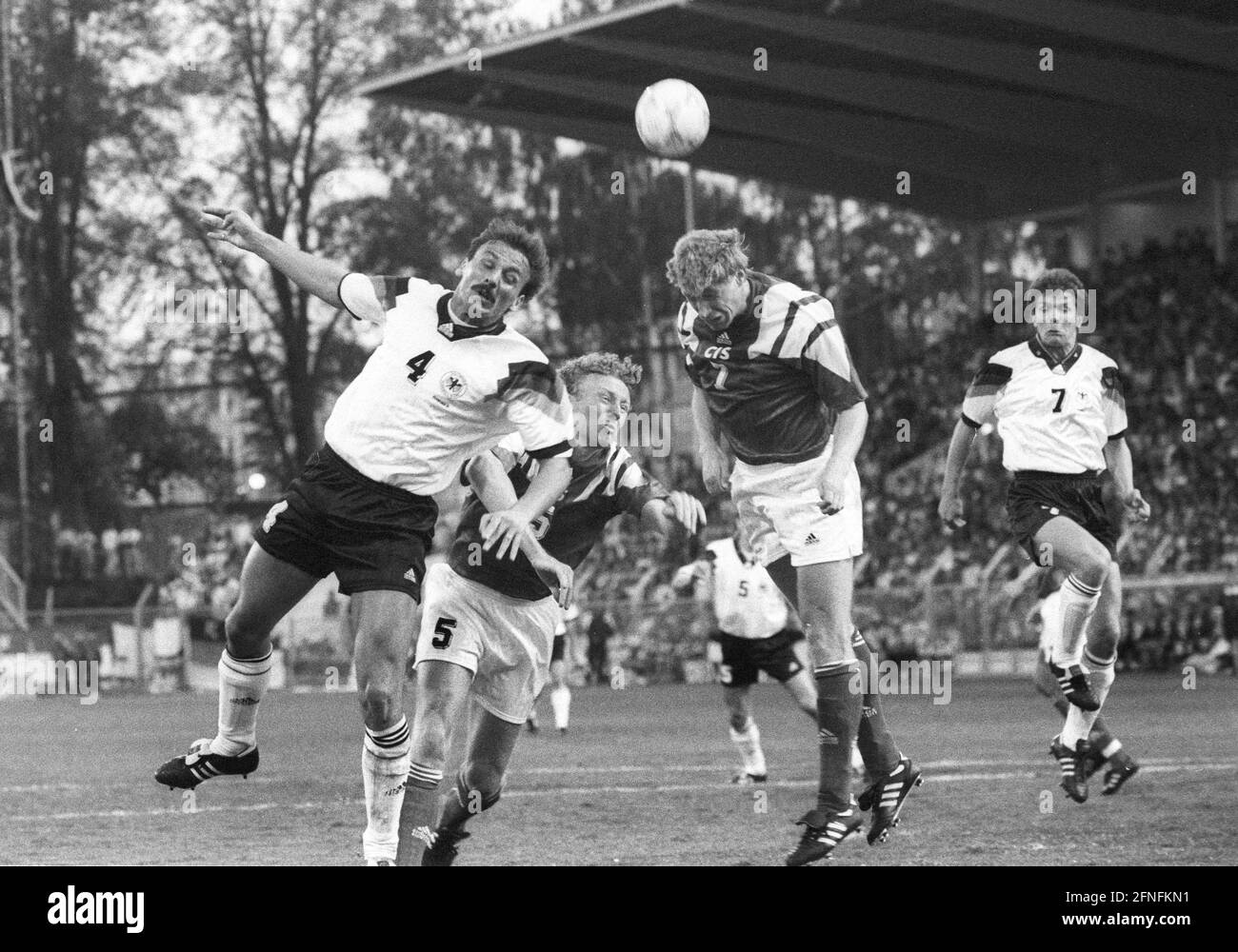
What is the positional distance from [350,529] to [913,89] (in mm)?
29568

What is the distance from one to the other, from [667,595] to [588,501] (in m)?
25.6

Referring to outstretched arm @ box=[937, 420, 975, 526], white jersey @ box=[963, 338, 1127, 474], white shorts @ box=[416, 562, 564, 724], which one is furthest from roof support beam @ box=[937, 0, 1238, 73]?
white shorts @ box=[416, 562, 564, 724]

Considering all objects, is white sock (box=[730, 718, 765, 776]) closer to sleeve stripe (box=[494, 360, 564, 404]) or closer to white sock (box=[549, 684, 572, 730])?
sleeve stripe (box=[494, 360, 564, 404])

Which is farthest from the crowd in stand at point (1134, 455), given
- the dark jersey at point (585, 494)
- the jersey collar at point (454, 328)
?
the jersey collar at point (454, 328)

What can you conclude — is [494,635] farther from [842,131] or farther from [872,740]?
[842,131]

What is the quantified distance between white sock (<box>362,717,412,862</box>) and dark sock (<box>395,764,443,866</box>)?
12 centimetres

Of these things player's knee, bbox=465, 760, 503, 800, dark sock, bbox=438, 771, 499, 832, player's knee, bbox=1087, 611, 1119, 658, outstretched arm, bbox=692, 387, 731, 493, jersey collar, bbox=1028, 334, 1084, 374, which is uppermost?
jersey collar, bbox=1028, 334, 1084, 374

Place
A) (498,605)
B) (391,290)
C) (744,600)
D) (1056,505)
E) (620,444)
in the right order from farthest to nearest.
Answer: (744,600)
(1056,505)
(620,444)
(498,605)
(391,290)

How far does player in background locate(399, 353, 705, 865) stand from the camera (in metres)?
7.79

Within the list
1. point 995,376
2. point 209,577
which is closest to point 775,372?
point 995,376

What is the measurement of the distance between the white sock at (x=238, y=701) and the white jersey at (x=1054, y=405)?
4.89 meters

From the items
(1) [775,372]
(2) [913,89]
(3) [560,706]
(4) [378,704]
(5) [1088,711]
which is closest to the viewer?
(4) [378,704]

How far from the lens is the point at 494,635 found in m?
8.15

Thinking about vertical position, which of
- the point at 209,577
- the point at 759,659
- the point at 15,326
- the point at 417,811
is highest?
the point at 15,326
